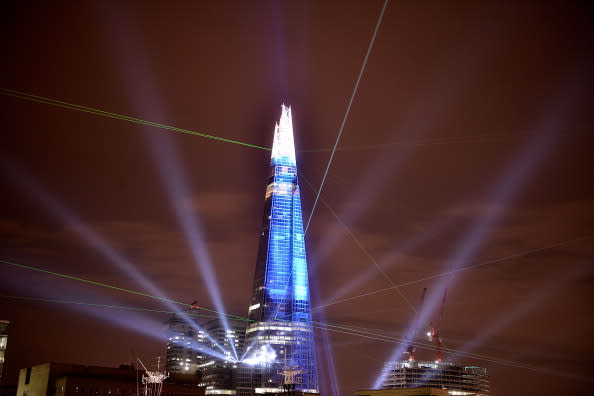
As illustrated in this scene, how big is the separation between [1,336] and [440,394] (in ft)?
423

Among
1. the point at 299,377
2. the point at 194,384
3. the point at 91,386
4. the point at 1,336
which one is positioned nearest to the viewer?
the point at 91,386

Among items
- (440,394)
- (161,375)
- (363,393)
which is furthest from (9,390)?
(440,394)

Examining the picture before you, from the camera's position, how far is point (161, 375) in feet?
320

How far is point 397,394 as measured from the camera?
110m

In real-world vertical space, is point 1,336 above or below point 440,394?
above

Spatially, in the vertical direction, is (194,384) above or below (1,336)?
below

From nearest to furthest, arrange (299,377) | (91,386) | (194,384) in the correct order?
(91,386)
(194,384)
(299,377)

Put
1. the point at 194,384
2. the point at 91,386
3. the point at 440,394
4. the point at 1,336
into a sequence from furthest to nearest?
the point at 1,336, the point at 194,384, the point at 91,386, the point at 440,394

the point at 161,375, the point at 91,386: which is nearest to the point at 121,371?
the point at 91,386

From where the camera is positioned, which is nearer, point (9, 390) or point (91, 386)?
point (91, 386)

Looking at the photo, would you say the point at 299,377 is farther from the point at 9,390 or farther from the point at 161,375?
the point at 161,375

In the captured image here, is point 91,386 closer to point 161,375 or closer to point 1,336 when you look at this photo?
point 161,375

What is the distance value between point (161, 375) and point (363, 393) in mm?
40101

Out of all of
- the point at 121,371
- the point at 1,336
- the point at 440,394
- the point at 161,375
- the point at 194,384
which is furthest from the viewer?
the point at 1,336
